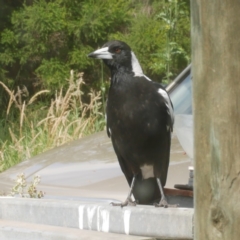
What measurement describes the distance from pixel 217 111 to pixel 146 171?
2080 millimetres

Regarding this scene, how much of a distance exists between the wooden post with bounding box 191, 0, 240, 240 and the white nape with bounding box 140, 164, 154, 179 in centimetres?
196

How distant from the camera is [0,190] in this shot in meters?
3.91

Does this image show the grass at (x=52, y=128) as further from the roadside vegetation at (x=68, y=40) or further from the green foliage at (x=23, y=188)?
the green foliage at (x=23, y=188)

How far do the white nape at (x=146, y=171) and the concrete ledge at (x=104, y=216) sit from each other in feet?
3.62

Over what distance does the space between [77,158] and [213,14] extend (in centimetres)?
217

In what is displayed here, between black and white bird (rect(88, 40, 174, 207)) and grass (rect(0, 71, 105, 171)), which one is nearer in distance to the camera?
black and white bird (rect(88, 40, 174, 207))

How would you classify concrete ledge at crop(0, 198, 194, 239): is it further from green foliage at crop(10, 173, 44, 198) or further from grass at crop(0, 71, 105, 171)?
grass at crop(0, 71, 105, 171)

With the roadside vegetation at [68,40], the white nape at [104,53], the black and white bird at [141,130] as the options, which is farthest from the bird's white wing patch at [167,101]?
the roadside vegetation at [68,40]

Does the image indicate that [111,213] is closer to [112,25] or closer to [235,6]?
[235,6]

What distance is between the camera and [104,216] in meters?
2.72

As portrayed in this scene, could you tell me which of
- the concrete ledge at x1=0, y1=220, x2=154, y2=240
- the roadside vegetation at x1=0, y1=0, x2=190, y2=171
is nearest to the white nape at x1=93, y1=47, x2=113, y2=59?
the concrete ledge at x1=0, y1=220, x2=154, y2=240

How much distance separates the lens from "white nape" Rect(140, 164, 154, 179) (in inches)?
161

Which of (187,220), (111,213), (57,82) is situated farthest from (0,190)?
(57,82)

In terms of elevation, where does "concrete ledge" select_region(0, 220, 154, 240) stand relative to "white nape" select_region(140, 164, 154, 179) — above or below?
above
